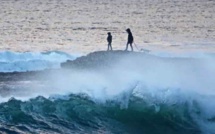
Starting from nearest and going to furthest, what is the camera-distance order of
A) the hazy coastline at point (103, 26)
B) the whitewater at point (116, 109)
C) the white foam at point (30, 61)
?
1. the whitewater at point (116, 109)
2. the white foam at point (30, 61)
3. the hazy coastline at point (103, 26)

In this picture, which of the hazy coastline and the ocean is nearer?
the ocean

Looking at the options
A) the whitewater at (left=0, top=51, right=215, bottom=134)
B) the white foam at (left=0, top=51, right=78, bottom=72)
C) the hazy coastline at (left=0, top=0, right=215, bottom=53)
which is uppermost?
the whitewater at (left=0, top=51, right=215, bottom=134)

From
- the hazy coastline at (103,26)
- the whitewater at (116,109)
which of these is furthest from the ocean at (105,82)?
the hazy coastline at (103,26)

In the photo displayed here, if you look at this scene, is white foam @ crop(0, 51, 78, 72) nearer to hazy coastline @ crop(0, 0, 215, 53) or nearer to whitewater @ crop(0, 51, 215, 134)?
hazy coastline @ crop(0, 0, 215, 53)

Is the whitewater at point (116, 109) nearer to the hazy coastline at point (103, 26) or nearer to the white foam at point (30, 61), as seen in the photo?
the white foam at point (30, 61)

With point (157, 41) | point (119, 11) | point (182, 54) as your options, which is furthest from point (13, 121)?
point (119, 11)

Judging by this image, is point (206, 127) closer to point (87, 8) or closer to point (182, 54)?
point (182, 54)

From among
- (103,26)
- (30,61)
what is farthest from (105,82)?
(103,26)

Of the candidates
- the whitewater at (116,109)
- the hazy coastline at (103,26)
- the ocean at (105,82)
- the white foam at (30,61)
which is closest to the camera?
the whitewater at (116,109)

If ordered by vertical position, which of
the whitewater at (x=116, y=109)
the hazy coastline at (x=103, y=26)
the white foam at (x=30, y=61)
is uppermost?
the whitewater at (x=116, y=109)

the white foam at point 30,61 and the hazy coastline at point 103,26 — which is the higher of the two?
the white foam at point 30,61

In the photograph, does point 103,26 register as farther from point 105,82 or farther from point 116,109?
point 116,109

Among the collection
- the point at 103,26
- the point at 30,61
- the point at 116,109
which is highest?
the point at 116,109

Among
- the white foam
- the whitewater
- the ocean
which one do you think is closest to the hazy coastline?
the ocean
